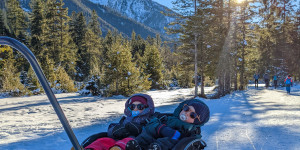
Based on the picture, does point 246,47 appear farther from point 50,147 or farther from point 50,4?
point 50,4

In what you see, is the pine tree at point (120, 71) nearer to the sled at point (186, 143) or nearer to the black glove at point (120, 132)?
the black glove at point (120, 132)

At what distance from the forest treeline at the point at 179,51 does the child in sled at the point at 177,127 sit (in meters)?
10.8

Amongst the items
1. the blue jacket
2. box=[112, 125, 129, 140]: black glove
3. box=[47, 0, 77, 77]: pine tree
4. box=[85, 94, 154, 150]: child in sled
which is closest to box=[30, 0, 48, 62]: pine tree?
box=[47, 0, 77, 77]: pine tree

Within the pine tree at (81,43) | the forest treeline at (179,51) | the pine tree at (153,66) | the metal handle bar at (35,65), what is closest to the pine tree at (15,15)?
the forest treeline at (179,51)

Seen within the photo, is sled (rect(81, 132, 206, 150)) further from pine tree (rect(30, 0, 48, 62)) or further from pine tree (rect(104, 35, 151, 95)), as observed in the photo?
pine tree (rect(30, 0, 48, 62))

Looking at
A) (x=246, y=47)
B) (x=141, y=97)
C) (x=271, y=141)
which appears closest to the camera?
(x=141, y=97)

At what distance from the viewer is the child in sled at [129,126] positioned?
2.70 m

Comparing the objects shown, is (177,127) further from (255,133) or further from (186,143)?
(255,133)

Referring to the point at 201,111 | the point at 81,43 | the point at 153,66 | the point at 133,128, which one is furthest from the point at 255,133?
the point at 81,43

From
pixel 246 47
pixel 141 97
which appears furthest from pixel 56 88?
pixel 246 47

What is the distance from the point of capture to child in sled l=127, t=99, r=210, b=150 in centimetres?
301

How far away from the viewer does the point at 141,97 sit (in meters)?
4.09

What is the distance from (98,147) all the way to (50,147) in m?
2.42

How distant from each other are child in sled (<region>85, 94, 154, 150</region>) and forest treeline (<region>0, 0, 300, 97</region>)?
10.0 metres
